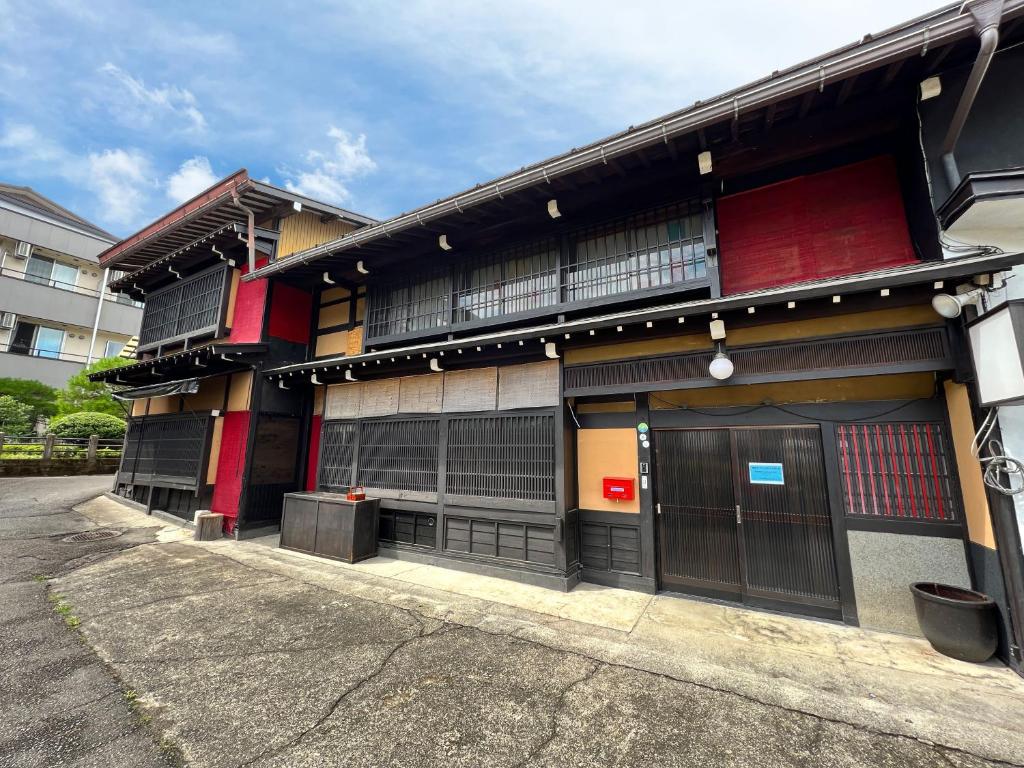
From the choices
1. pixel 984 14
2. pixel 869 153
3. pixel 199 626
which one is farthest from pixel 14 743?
pixel 869 153

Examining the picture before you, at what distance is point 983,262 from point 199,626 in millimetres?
8348

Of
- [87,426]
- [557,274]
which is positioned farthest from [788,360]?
[87,426]

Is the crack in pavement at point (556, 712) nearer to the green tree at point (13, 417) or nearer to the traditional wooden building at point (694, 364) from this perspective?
the traditional wooden building at point (694, 364)

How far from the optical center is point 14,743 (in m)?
2.49

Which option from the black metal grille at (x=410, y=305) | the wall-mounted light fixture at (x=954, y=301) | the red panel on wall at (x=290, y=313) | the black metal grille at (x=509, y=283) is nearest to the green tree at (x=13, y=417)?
the red panel on wall at (x=290, y=313)

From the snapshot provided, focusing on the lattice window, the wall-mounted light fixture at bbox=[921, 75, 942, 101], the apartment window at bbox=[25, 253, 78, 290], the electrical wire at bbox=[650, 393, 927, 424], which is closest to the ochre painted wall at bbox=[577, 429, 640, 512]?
the electrical wire at bbox=[650, 393, 927, 424]

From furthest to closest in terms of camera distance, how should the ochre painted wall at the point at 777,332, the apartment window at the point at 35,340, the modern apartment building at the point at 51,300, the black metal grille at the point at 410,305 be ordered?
the apartment window at the point at 35,340, the modern apartment building at the point at 51,300, the black metal grille at the point at 410,305, the ochre painted wall at the point at 777,332

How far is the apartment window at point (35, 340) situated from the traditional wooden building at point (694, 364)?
75.7 ft

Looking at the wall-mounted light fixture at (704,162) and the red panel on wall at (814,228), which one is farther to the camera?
the wall-mounted light fixture at (704,162)

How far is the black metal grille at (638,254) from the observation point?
545cm

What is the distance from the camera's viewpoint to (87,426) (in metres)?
16.6

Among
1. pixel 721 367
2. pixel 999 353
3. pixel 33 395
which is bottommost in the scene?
pixel 999 353

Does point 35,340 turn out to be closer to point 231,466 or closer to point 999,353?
point 231,466

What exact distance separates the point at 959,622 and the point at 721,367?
305 centimetres
